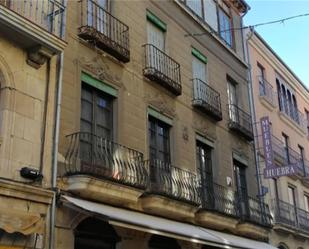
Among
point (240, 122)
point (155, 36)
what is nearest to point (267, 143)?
point (240, 122)

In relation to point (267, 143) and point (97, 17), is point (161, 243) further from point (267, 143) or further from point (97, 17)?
point (267, 143)

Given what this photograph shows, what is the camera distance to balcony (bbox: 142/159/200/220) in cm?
1141

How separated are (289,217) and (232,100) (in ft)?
17.8

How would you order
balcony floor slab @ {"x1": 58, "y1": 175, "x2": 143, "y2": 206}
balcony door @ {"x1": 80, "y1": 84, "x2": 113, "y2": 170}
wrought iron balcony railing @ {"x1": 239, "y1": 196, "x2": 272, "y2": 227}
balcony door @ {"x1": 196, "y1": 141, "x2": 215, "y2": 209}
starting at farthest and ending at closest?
wrought iron balcony railing @ {"x1": 239, "y1": 196, "x2": 272, "y2": 227} → balcony door @ {"x1": 196, "y1": 141, "x2": 215, "y2": 209} → balcony door @ {"x1": 80, "y1": 84, "x2": 113, "y2": 170} → balcony floor slab @ {"x1": 58, "y1": 175, "x2": 143, "y2": 206}

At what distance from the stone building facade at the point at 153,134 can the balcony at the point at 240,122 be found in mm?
47

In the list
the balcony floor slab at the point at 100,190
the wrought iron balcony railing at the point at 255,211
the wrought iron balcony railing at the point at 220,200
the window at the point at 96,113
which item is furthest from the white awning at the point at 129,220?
the wrought iron balcony railing at the point at 255,211

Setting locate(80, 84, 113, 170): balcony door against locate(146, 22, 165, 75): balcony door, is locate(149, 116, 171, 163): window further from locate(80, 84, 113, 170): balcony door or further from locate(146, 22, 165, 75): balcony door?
locate(80, 84, 113, 170): balcony door

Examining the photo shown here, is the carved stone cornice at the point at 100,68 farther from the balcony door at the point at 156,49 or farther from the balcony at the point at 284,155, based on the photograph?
the balcony at the point at 284,155

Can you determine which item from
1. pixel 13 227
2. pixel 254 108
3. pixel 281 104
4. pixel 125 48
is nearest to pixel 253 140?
pixel 254 108

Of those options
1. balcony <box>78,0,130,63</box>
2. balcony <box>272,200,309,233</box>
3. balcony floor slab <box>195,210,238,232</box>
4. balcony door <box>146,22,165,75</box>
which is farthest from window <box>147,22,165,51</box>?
balcony <box>272,200,309,233</box>

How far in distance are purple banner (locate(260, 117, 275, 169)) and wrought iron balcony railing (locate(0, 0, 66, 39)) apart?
396 inches

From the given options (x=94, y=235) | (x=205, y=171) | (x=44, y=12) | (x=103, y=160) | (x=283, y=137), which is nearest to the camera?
(x=44, y=12)

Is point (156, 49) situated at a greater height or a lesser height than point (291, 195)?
greater

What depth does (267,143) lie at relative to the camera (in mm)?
18406
